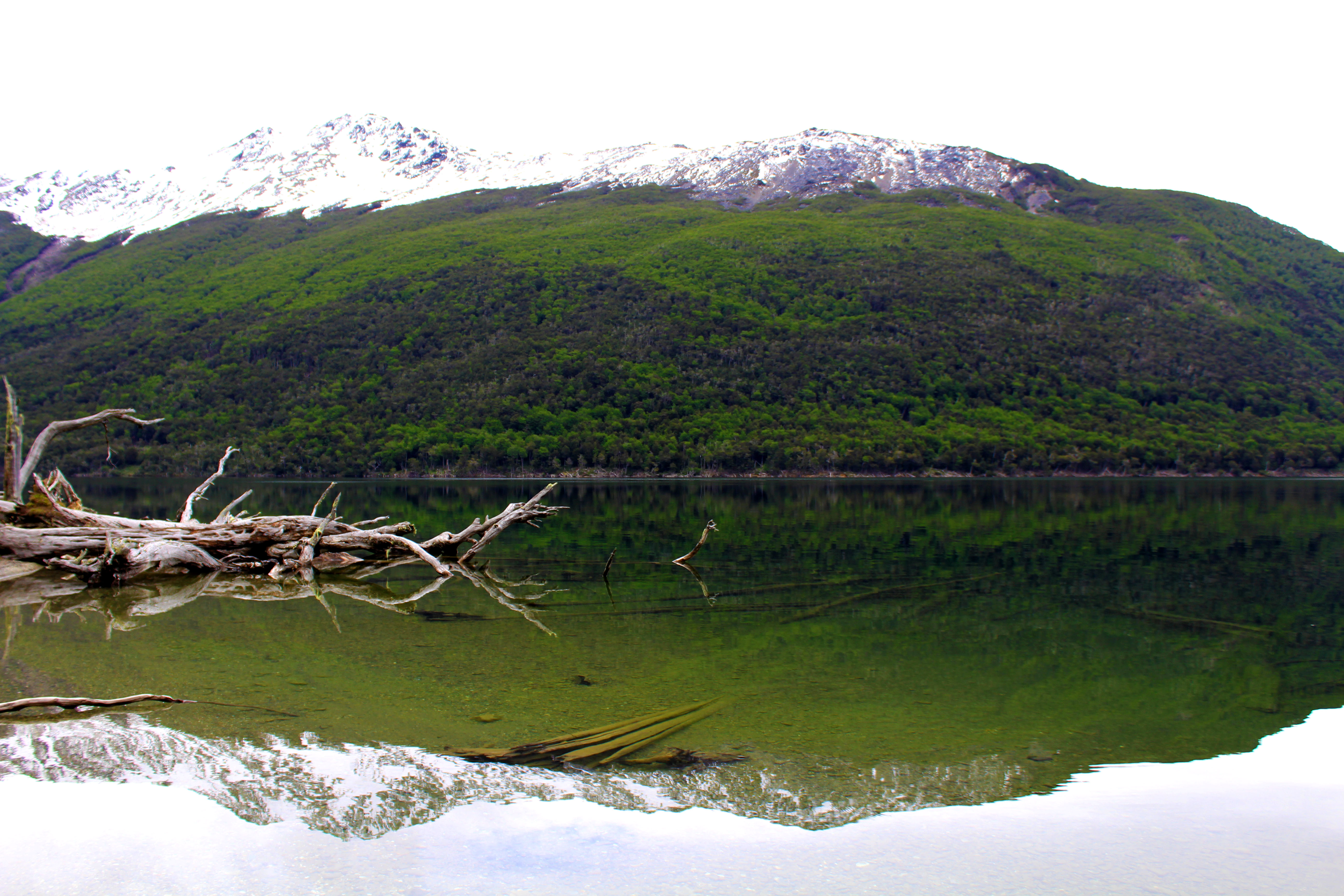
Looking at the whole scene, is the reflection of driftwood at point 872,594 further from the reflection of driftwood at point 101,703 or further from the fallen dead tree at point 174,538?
the reflection of driftwood at point 101,703

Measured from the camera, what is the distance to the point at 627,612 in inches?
520

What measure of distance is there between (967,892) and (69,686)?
870cm

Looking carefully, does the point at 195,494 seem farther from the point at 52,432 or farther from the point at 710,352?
the point at 710,352

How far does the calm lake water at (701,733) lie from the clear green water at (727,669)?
0.16 feet

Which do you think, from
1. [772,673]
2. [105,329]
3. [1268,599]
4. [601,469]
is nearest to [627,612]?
[772,673]

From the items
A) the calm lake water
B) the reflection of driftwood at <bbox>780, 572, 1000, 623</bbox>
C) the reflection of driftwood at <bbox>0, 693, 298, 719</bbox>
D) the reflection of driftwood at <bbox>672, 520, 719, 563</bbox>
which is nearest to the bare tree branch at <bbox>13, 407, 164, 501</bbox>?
the calm lake water

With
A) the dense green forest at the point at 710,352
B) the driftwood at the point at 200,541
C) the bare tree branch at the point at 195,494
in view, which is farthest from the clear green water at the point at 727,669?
the dense green forest at the point at 710,352

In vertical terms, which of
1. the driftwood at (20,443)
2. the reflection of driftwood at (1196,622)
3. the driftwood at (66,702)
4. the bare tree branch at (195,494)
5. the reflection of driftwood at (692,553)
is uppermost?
the driftwood at (20,443)

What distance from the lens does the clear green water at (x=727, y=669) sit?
6250 millimetres

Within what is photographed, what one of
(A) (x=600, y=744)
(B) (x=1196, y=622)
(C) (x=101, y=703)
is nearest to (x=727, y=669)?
(A) (x=600, y=744)

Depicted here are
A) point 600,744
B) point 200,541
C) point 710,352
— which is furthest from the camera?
point 710,352

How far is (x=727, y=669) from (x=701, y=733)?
2322 millimetres

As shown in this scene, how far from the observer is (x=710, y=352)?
11244cm

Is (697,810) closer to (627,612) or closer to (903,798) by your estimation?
(903,798)
